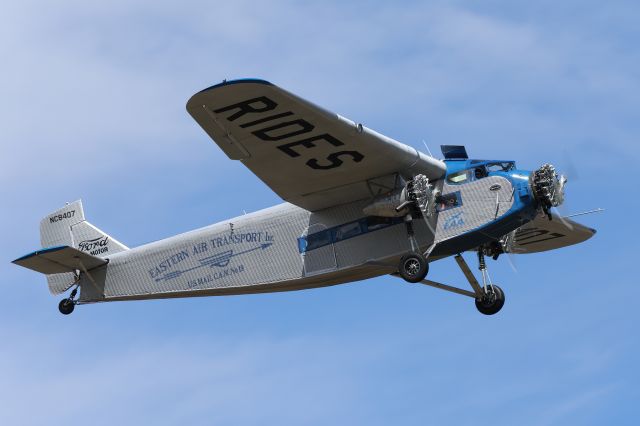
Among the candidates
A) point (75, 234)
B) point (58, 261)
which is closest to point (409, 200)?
point (58, 261)

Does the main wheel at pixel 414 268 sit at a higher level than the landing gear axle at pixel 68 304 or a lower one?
lower

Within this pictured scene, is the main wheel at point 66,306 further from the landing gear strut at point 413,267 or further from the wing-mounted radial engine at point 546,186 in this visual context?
the wing-mounted radial engine at point 546,186

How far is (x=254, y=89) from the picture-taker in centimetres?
2441

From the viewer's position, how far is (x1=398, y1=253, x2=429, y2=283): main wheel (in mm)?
26875

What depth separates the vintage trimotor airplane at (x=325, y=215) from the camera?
84.4ft

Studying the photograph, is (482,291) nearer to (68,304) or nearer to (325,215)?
(325,215)

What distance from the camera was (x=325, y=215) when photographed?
93.8ft

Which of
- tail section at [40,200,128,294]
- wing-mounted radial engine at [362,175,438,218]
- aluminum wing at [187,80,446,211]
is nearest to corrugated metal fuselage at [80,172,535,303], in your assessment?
wing-mounted radial engine at [362,175,438,218]

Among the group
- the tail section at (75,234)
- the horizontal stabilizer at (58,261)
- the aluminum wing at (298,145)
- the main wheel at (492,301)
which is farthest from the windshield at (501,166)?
the horizontal stabilizer at (58,261)

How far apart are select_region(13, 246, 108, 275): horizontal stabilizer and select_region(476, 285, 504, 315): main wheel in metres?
8.90

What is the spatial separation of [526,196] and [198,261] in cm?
762

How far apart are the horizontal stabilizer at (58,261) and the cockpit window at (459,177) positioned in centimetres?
879

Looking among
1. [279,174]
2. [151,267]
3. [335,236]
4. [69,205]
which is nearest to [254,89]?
[279,174]

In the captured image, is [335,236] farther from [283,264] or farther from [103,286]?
[103,286]
